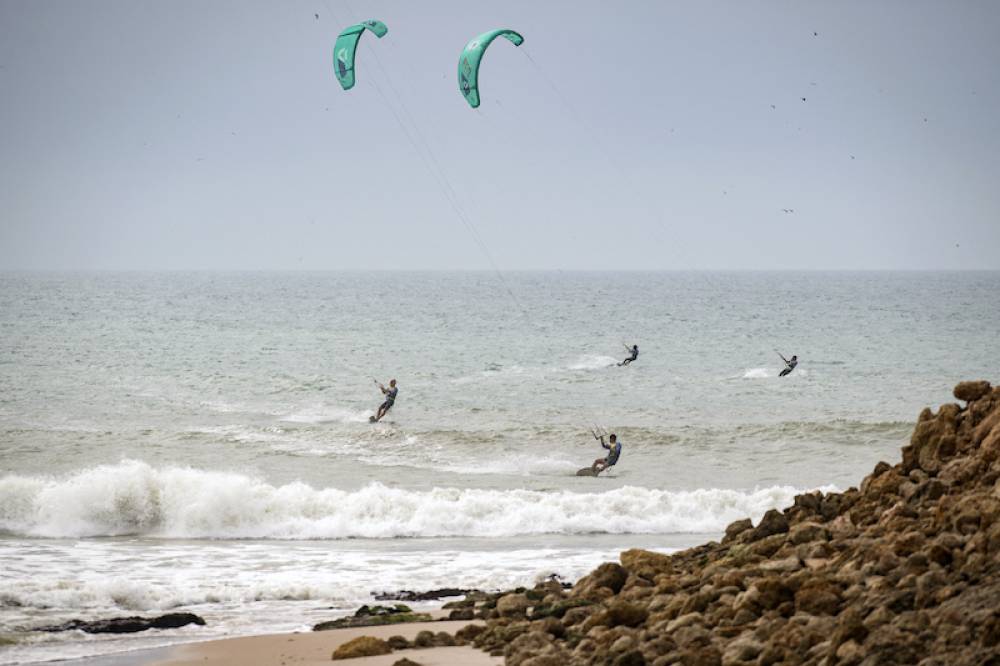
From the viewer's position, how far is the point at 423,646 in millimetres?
10203

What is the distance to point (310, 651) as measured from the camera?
10.6m

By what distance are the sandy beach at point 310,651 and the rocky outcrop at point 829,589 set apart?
0.34m

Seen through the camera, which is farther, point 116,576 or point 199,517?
point 199,517

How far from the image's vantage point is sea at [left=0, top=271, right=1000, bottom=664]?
14.6 meters

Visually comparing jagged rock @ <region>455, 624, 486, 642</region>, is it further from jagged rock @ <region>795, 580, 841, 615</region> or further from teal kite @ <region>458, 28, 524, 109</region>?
teal kite @ <region>458, 28, 524, 109</region>

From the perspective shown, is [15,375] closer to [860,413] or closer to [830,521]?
[860,413]

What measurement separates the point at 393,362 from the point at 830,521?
1316 inches

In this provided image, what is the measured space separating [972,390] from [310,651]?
20.6ft

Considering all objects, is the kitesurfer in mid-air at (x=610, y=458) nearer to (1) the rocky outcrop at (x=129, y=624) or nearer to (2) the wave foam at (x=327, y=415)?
(2) the wave foam at (x=327, y=415)

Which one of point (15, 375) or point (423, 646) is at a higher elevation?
point (15, 375)

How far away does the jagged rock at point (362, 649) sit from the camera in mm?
10062

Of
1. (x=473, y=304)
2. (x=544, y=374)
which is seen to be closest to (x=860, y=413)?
(x=544, y=374)

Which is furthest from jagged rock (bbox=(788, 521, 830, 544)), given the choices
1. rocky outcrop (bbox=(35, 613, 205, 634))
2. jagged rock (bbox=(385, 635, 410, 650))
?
rocky outcrop (bbox=(35, 613, 205, 634))

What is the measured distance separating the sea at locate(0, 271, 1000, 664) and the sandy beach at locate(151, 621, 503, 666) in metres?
0.54
